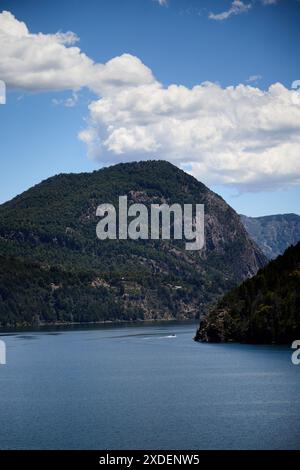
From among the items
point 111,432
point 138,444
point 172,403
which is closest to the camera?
point 138,444

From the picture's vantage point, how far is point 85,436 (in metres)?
102

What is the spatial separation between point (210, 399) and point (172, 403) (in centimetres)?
687

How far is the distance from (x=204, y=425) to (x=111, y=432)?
12312 millimetres

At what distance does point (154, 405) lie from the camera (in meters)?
125

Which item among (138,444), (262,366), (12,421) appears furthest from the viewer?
(262,366)

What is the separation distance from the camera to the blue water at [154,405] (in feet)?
328

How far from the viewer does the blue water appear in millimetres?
99875

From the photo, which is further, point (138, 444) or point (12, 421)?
point (12, 421)
